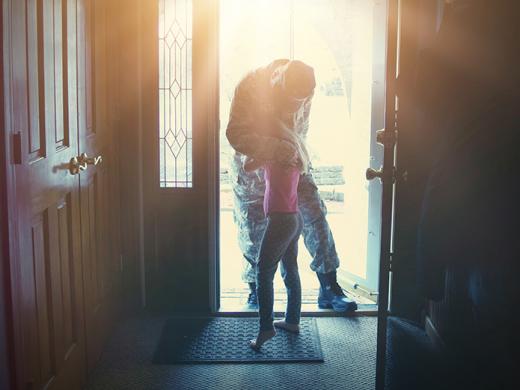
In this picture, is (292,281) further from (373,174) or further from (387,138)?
(387,138)

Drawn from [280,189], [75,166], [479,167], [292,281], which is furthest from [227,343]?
[479,167]

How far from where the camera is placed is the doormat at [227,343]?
128 inches

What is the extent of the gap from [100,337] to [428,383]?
1414mm

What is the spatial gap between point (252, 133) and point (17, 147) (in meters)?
1.32

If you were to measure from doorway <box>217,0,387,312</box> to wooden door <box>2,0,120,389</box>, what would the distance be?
0.86 meters

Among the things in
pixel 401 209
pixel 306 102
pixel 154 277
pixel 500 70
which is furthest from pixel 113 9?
pixel 500 70

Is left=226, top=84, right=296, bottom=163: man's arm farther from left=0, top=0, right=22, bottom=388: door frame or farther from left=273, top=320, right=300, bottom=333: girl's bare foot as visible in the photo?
left=0, top=0, right=22, bottom=388: door frame

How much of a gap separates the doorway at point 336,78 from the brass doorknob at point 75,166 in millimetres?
1228

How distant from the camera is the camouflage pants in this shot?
3627 millimetres

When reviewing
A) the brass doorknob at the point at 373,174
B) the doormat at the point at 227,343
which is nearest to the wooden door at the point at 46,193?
the doormat at the point at 227,343

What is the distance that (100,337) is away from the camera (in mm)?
3203

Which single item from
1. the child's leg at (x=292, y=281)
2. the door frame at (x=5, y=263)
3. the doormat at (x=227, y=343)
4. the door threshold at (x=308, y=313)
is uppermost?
the door frame at (x=5, y=263)

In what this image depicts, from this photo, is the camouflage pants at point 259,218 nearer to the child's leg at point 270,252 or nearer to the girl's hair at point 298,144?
the girl's hair at point 298,144

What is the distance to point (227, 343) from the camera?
343cm
